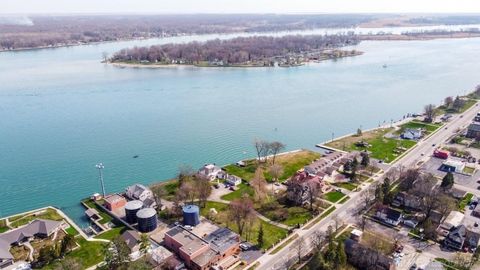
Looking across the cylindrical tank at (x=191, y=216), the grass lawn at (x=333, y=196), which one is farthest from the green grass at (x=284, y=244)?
the grass lawn at (x=333, y=196)

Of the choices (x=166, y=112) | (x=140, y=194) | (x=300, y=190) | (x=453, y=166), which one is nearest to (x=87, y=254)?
(x=140, y=194)

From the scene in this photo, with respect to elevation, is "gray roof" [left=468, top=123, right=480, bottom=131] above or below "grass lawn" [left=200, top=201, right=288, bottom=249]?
above

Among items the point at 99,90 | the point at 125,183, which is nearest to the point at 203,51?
the point at 99,90

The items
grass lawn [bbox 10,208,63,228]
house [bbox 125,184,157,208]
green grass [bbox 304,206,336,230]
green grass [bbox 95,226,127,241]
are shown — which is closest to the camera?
green grass [bbox 95,226,127,241]

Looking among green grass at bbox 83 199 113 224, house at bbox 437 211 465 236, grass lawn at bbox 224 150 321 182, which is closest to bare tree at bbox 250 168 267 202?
grass lawn at bbox 224 150 321 182

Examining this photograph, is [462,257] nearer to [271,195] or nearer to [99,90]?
[271,195]

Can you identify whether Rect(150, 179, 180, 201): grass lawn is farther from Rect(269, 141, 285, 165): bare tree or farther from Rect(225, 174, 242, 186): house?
Rect(269, 141, 285, 165): bare tree

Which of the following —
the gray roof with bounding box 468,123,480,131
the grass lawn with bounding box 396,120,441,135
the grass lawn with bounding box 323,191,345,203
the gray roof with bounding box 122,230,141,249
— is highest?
the gray roof with bounding box 468,123,480,131
